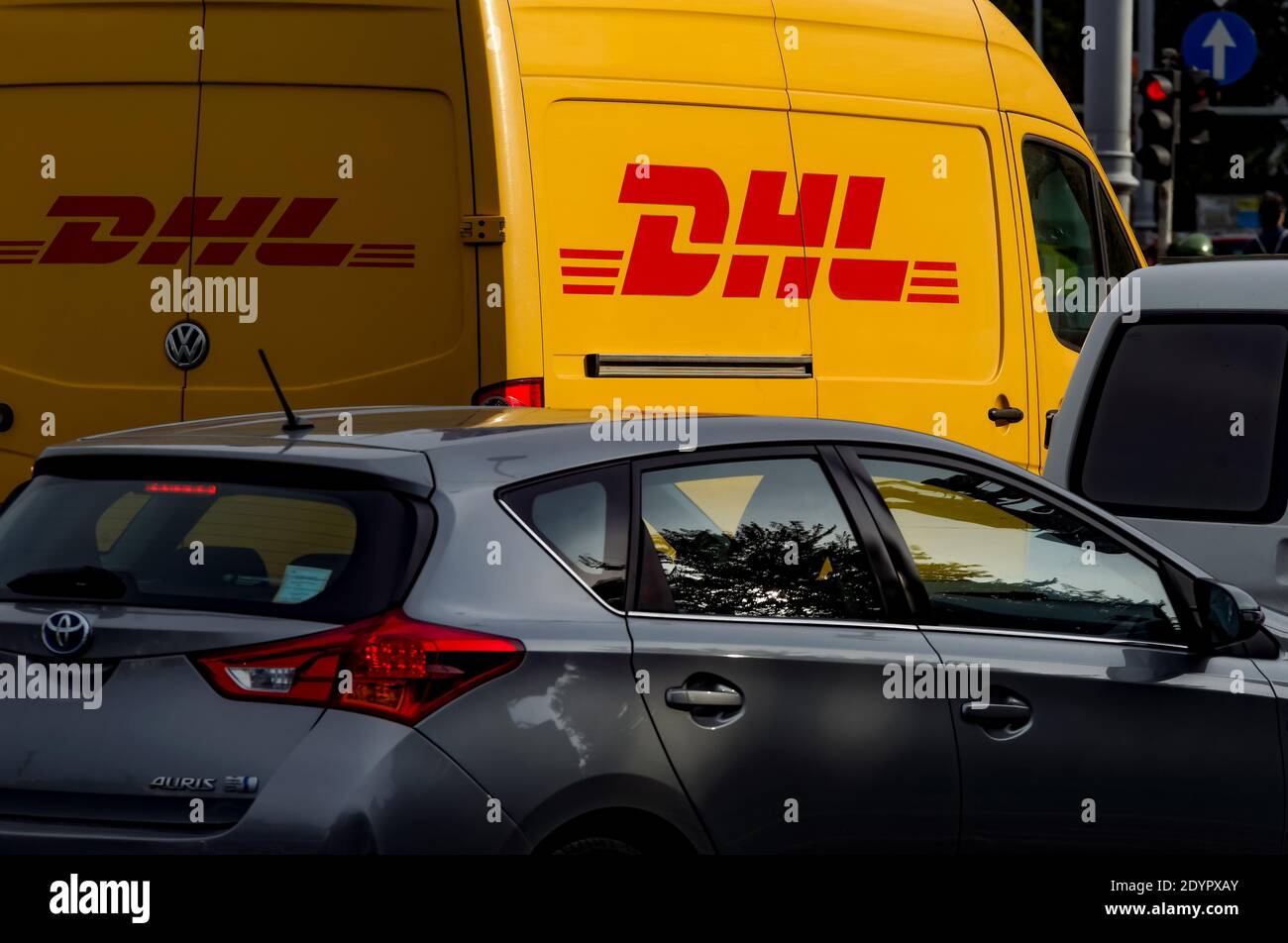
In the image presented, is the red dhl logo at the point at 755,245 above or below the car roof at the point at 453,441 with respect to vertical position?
above

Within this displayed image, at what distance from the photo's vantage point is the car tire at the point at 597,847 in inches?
154

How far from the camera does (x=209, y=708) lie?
378 cm

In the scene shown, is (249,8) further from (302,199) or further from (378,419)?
(378,419)

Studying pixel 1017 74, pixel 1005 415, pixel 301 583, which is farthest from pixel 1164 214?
pixel 301 583

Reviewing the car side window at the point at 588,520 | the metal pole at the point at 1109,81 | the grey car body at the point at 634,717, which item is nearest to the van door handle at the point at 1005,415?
the grey car body at the point at 634,717

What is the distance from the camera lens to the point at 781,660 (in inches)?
165

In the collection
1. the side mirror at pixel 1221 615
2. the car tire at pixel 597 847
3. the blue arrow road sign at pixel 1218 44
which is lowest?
the car tire at pixel 597 847

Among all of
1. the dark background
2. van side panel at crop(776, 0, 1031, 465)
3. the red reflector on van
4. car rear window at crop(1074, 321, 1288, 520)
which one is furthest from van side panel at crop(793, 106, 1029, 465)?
the dark background

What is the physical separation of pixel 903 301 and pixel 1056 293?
4.14ft

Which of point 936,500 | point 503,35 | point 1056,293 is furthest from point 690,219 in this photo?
point 936,500

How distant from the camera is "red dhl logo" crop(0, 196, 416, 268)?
749cm

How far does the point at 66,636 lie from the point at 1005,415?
5793 millimetres

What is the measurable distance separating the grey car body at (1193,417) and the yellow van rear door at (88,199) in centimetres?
307

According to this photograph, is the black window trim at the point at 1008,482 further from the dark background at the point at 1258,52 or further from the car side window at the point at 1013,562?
the dark background at the point at 1258,52
